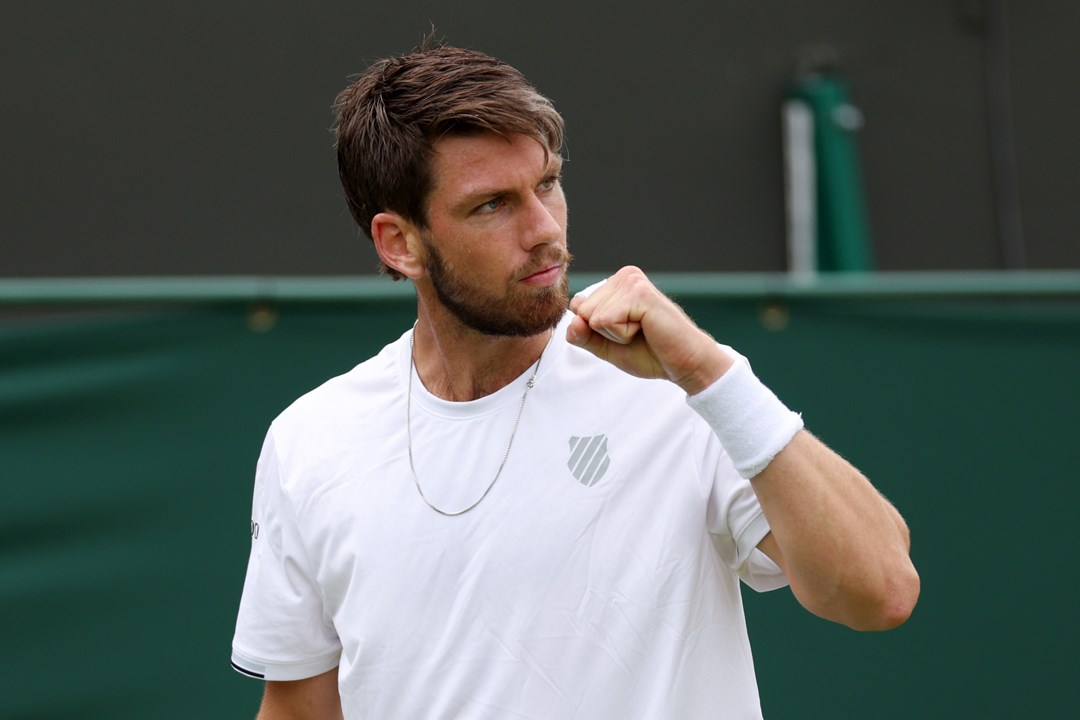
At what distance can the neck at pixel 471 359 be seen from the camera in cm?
249

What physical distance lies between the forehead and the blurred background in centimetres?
132

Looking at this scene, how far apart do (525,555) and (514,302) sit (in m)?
0.44

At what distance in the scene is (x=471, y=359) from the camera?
8.25 ft

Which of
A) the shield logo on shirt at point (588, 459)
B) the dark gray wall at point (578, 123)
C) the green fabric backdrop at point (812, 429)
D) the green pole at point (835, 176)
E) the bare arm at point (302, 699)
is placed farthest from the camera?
the green pole at point (835, 176)

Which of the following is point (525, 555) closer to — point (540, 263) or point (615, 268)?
point (540, 263)

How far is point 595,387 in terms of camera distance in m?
2.43

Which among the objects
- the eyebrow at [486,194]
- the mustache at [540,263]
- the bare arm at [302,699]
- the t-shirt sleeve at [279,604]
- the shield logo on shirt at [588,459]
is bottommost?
the bare arm at [302,699]

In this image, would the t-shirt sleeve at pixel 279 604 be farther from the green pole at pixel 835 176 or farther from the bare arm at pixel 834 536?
the green pole at pixel 835 176

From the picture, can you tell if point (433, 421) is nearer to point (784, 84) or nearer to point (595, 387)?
point (595, 387)

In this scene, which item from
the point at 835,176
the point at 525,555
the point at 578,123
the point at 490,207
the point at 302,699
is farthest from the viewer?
the point at 835,176

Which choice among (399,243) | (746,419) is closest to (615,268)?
(399,243)

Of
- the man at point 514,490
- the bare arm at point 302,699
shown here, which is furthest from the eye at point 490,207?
the bare arm at point 302,699

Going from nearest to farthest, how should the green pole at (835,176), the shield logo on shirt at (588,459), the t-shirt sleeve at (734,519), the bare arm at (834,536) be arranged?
the bare arm at (834,536)
the t-shirt sleeve at (734,519)
the shield logo on shirt at (588,459)
the green pole at (835,176)

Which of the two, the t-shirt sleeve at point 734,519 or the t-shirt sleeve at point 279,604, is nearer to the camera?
the t-shirt sleeve at point 734,519
